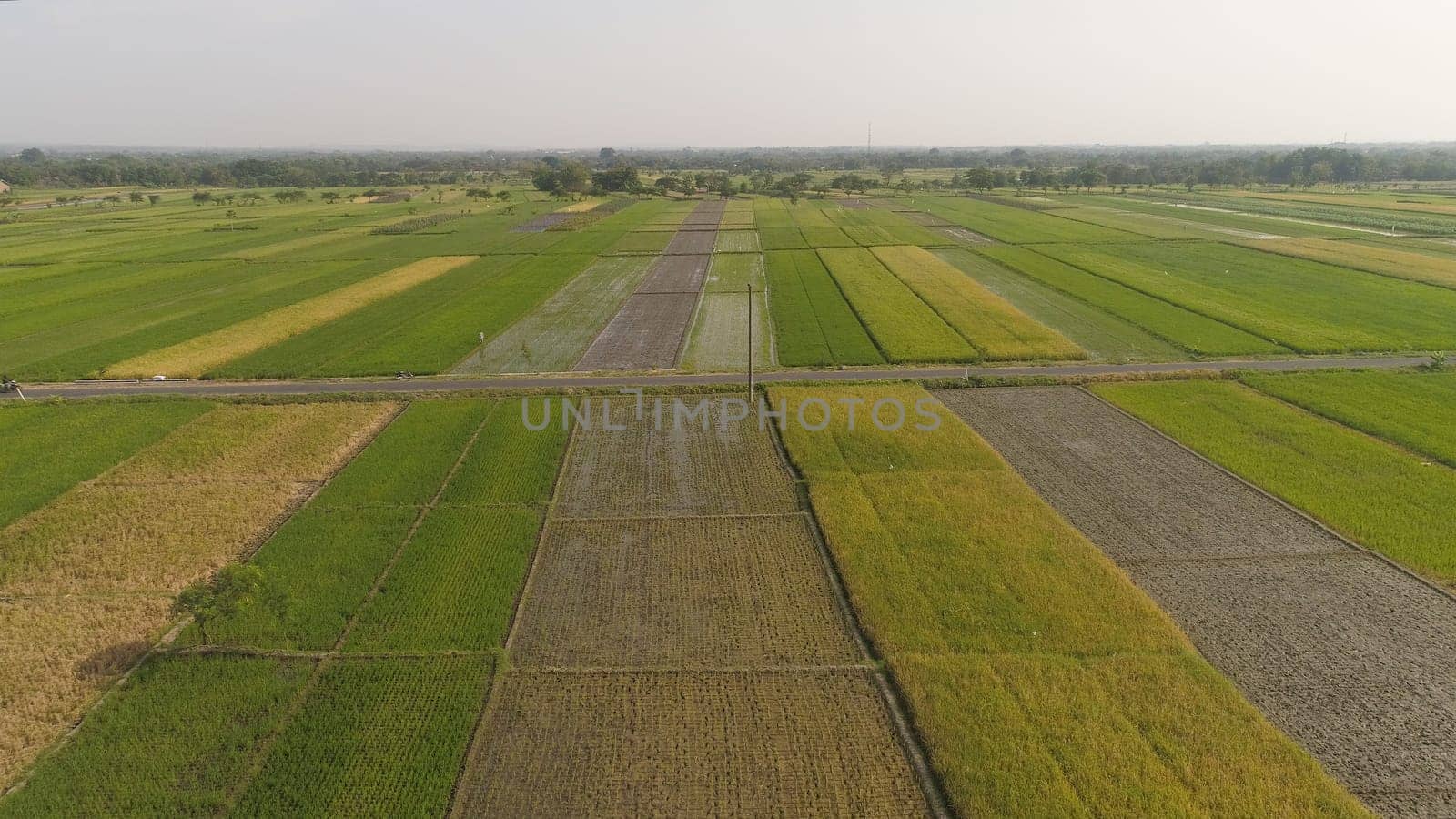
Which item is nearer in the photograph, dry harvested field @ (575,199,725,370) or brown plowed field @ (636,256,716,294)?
dry harvested field @ (575,199,725,370)

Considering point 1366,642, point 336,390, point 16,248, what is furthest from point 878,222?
point 16,248

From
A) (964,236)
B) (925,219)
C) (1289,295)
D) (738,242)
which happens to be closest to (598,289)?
(738,242)

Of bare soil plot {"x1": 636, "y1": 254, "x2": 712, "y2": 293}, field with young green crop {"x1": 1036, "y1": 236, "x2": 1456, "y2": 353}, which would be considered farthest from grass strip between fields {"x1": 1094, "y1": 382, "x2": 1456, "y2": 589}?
bare soil plot {"x1": 636, "y1": 254, "x2": 712, "y2": 293}

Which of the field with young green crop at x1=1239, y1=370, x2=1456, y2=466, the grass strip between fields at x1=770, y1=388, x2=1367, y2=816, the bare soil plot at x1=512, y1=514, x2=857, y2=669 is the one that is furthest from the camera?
the field with young green crop at x1=1239, y1=370, x2=1456, y2=466

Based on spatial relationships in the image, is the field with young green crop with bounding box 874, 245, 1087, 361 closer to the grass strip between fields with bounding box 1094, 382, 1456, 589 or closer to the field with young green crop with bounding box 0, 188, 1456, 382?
the field with young green crop with bounding box 0, 188, 1456, 382

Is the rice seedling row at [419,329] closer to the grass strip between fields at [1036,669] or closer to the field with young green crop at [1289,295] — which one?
the grass strip between fields at [1036,669]

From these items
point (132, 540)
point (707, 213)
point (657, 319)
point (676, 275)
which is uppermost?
point (707, 213)
